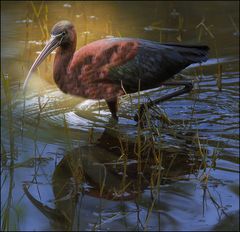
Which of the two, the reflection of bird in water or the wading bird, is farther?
the wading bird

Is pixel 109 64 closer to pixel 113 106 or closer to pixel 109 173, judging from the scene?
pixel 113 106

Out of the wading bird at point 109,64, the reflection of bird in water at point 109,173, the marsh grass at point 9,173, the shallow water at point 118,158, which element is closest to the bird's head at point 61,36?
the wading bird at point 109,64

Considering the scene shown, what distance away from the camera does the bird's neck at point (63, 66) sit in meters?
5.61

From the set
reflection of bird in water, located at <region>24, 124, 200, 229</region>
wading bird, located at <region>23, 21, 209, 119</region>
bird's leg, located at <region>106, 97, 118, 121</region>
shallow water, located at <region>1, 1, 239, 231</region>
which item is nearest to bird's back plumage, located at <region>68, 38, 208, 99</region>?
wading bird, located at <region>23, 21, 209, 119</region>

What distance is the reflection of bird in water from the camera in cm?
417

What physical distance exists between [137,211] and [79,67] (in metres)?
1.85

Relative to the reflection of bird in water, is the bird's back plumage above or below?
above

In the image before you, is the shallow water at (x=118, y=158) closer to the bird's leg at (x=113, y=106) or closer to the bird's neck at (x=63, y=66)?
the bird's leg at (x=113, y=106)

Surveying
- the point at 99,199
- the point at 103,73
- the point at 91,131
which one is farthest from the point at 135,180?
the point at 103,73

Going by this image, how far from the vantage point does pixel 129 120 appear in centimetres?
593

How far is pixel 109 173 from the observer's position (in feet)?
15.3

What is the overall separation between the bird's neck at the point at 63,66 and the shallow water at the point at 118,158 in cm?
22

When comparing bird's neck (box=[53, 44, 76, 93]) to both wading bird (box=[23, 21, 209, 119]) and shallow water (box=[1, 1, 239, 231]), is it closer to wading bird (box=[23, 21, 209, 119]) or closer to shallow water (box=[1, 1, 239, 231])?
wading bird (box=[23, 21, 209, 119])

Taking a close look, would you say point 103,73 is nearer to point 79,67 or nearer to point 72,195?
point 79,67
